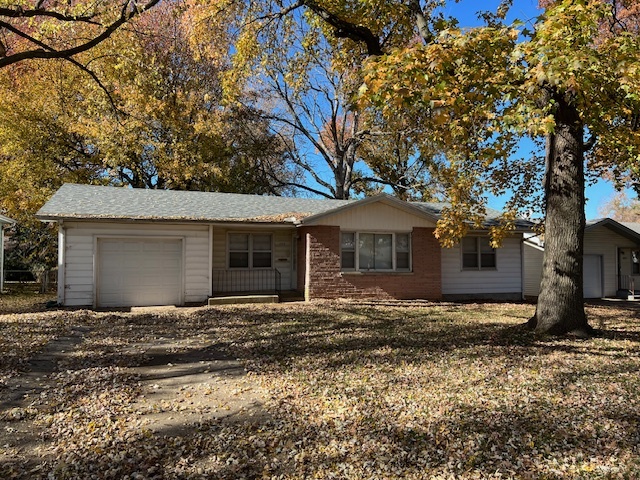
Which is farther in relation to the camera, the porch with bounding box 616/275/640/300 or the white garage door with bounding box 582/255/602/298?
the white garage door with bounding box 582/255/602/298

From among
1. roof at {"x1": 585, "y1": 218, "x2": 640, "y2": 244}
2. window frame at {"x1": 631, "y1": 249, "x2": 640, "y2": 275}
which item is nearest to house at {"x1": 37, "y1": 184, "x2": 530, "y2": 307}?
roof at {"x1": 585, "y1": 218, "x2": 640, "y2": 244}

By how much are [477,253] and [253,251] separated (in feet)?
27.7

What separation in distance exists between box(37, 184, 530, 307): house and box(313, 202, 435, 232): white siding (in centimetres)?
3

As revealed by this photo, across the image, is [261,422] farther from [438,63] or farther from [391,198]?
[391,198]

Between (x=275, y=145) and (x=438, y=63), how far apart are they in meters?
22.3

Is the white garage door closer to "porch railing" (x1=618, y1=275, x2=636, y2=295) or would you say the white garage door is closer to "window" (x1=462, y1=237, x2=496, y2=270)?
"porch railing" (x1=618, y1=275, x2=636, y2=295)

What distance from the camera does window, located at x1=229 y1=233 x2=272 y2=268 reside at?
15.4 meters

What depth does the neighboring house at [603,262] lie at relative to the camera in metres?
19.4

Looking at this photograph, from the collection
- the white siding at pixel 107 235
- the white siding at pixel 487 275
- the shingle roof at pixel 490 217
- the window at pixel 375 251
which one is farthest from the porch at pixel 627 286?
the white siding at pixel 107 235

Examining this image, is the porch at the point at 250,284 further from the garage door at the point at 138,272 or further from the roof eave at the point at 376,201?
the roof eave at the point at 376,201

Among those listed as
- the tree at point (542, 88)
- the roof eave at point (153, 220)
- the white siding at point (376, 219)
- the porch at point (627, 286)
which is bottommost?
the porch at point (627, 286)

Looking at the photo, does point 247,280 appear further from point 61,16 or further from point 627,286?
point 627,286

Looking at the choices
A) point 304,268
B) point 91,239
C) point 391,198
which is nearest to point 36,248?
point 91,239

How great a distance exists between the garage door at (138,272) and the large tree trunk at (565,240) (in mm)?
10095
